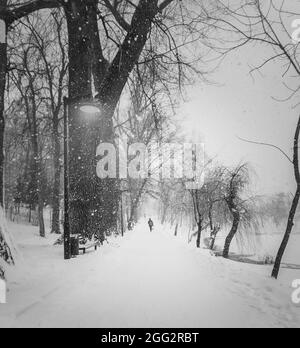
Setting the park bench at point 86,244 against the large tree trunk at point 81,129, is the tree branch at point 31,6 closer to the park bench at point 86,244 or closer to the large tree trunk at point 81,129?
the large tree trunk at point 81,129

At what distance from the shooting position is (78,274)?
5.64m

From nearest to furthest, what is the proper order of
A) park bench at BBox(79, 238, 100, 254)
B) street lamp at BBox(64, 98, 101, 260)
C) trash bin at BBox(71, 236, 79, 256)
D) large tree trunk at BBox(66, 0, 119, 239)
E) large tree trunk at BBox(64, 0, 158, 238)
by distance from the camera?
1. street lamp at BBox(64, 98, 101, 260)
2. trash bin at BBox(71, 236, 79, 256)
3. park bench at BBox(79, 238, 100, 254)
4. large tree trunk at BBox(64, 0, 158, 238)
5. large tree trunk at BBox(66, 0, 119, 239)

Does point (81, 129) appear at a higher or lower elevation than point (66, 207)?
higher

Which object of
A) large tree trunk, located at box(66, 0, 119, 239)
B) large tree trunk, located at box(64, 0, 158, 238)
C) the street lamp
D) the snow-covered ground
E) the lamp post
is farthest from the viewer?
large tree trunk, located at box(66, 0, 119, 239)

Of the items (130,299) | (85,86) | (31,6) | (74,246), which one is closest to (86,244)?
(74,246)

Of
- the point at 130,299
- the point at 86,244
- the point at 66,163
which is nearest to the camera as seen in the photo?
the point at 130,299

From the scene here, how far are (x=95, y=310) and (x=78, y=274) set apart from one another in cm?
187

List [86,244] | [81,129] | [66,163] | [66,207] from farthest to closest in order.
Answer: [81,129], [86,244], [66,163], [66,207]

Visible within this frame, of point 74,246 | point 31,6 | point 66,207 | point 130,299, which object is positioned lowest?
point 130,299

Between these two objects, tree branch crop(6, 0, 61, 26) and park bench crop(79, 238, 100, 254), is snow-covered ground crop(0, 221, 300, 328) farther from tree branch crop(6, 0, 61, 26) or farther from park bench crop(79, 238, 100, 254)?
tree branch crop(6, 0, 61, 26)

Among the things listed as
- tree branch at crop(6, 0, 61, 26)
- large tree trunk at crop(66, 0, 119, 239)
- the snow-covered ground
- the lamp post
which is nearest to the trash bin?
the lamp post

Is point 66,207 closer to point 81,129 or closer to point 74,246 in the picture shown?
point 74,246
